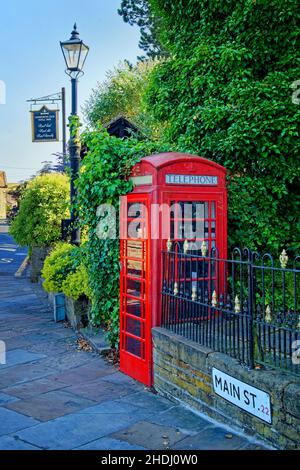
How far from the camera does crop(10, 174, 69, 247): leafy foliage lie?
14188 millimetres

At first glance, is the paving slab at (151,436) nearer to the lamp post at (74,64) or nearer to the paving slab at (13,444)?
the paving slab at (13,444)

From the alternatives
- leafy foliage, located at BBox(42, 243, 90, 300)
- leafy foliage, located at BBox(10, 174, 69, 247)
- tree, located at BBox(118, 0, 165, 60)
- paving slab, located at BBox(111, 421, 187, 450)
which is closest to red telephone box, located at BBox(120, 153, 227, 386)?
paving slab, located at BBox(111, 421, 187, 450)

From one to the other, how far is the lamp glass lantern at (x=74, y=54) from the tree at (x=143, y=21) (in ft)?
62.4

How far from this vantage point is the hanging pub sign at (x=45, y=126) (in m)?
13.4

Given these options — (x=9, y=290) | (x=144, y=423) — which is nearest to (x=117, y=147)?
(x=144, y=423)

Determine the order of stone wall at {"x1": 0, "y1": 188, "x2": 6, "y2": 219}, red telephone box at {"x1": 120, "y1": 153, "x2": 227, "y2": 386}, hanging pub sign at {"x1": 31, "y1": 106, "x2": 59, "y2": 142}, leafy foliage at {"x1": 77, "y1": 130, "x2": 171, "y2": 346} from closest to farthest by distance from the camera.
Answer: red telephone box at {"x1": 120, "y1": 153, "x2": 227, "y2": 386} < leafy foliage at {"x1": 77, "y1": 130, "x2": 171, "y2": 346} < hanging pub sign at {"x1": 31, "y1": 106, "x2": 59, "y2": 142} < stone wall at {"x1": 0, "y1": 188, "x2": 6, "y2": 219}

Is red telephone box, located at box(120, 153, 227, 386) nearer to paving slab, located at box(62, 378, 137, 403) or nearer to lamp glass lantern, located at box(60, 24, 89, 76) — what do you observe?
paving slab, located at box(62, 378, 137, 403)

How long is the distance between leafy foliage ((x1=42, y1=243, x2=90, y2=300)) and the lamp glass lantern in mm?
3583

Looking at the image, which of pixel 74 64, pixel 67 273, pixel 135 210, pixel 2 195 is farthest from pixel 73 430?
pixel 2 195

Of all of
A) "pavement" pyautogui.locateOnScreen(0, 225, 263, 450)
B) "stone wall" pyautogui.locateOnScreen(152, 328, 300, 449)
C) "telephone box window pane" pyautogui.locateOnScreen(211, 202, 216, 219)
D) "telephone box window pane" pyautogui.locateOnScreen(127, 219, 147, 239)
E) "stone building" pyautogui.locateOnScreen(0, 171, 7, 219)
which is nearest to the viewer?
"stone wall" pyautogui.locateOnScreen(152, 328, 300, 449)

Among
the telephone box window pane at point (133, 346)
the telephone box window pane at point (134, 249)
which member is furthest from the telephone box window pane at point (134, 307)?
the telephone box window pane at point (134, 249)

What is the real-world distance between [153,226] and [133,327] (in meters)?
1.42

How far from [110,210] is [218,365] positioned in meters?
2.90

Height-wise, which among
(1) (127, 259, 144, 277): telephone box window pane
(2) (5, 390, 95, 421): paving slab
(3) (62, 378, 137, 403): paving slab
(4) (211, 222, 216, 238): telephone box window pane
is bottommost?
(3) (62, 378, 137, 403): paving slab
